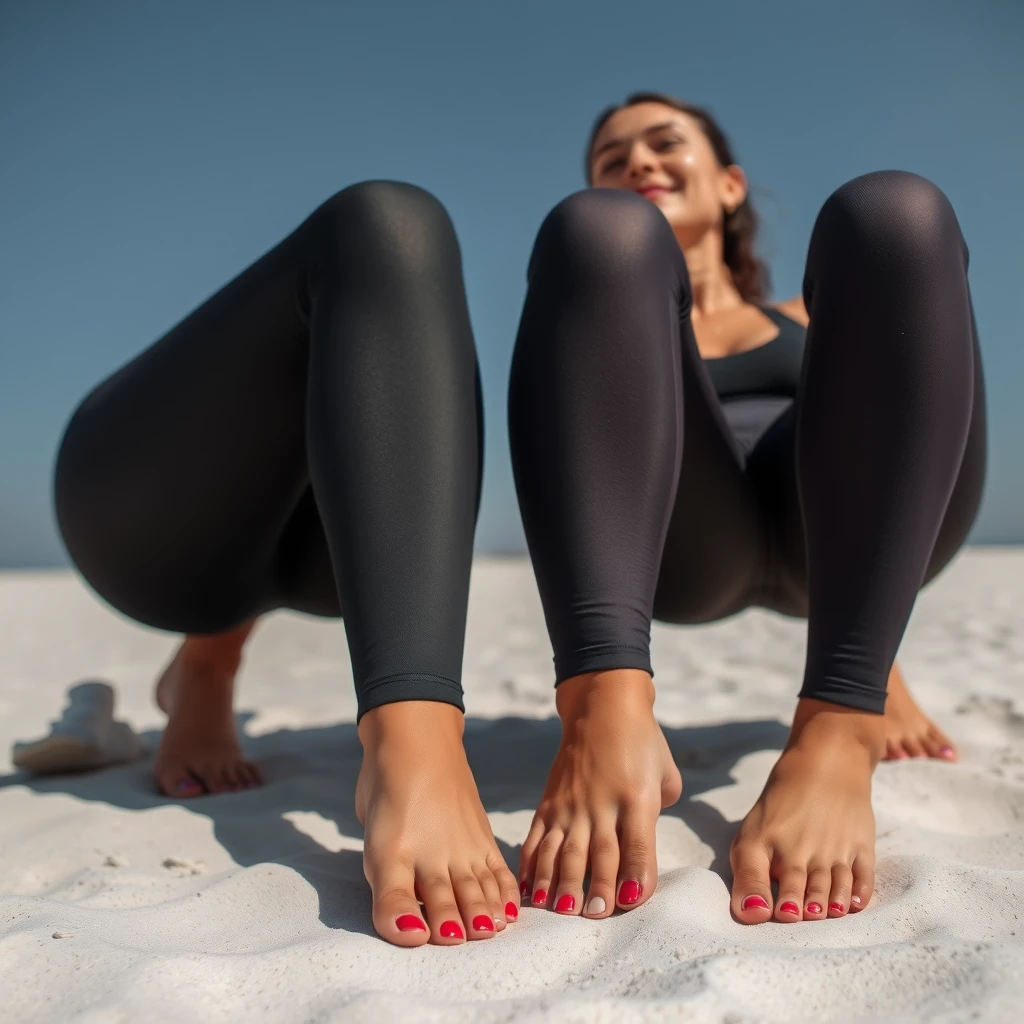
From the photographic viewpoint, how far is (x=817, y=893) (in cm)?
87

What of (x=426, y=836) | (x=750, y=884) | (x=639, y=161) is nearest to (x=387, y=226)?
(x=426, y=836)

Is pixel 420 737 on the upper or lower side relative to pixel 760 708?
upper

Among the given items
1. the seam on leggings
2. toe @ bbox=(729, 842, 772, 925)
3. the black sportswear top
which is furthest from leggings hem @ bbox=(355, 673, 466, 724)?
the black sportswear top

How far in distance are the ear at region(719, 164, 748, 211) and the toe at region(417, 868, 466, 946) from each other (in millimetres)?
1744

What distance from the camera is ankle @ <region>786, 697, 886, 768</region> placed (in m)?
1.02

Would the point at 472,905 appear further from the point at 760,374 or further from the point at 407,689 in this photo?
the point at 760,374

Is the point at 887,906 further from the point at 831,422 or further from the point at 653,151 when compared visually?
the point at 653,151

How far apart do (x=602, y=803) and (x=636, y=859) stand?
61 mm

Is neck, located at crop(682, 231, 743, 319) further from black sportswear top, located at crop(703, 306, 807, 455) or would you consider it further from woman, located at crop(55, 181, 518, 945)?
woman, located at crop(55, 181, 518, 945)

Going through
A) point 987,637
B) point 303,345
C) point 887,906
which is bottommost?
point 987,637

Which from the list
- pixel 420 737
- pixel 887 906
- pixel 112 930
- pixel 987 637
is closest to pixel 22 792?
pixel 112 930

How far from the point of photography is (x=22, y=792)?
56.0 inches

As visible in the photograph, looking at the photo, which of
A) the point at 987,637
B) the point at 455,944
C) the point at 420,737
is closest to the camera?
the point at 455,944

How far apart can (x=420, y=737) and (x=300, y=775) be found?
73cm
